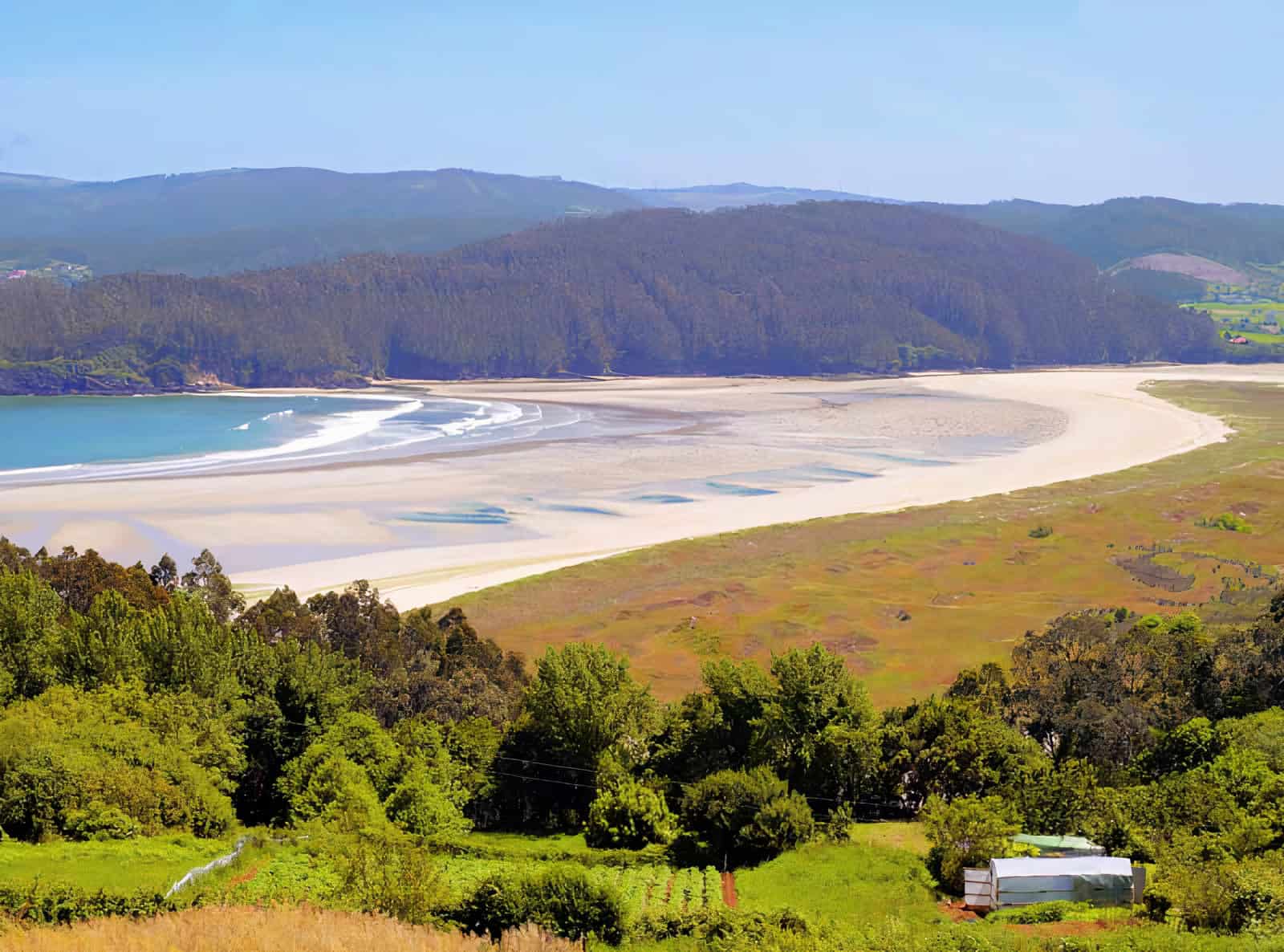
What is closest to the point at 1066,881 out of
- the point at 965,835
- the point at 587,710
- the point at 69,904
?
the point at 965,835

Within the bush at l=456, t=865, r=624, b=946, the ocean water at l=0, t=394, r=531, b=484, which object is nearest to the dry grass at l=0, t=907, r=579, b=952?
the bush at l=456, t=865, r=624, b=946

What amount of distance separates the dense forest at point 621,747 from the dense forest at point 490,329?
115m

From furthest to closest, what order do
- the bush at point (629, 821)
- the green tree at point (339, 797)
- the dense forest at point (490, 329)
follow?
1. the dense forest at point (490, 329)
2. the bush at point (629, 821)
3. the green tree at point (339, 797)

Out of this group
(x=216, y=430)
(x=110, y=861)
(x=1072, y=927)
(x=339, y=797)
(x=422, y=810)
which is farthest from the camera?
(x=216, y=430)

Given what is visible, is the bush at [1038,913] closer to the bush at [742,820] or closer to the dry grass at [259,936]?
the bush at [742,820]

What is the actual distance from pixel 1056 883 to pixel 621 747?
10.1 meters

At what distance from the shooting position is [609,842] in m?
25.4

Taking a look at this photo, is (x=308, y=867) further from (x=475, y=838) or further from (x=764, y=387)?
(x=764, y=387)

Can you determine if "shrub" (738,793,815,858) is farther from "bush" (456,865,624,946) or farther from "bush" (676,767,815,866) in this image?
"bush" (456,865,624,946)

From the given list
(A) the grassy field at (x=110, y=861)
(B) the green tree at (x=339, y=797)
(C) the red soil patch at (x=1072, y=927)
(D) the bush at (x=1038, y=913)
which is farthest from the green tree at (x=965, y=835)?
(A) the grassy field at (x=110, y=861)

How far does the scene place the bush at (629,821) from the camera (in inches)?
993

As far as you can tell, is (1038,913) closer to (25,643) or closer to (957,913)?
(957,913)

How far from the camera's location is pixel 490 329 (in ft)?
560

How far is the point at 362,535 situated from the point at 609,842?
108ft
